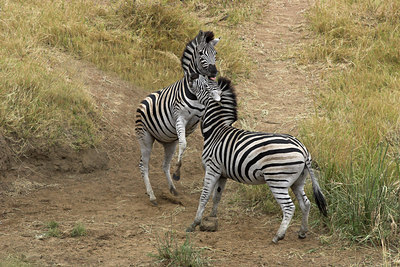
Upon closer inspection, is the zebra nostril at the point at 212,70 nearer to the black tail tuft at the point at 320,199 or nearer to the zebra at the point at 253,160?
the zebra at the point at 253,160

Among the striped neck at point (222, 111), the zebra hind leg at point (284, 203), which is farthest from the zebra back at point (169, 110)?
the zebra hind leg at point (284, 203)

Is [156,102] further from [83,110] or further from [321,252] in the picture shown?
[321,252]

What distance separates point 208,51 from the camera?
24.6 ft

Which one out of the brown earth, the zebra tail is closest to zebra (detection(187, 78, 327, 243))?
the zebra tail

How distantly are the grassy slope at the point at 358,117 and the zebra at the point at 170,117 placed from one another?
1.70 metres

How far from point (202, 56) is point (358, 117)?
99.6 inches

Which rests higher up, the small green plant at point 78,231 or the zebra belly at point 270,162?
the zebra belly at point 270,162

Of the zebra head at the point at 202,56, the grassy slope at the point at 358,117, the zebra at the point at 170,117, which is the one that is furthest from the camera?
the zebra head at the point at 202,56

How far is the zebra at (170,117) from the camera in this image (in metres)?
6.96

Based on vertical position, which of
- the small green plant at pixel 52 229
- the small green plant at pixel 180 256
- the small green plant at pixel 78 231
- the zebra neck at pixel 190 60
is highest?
the zebra neck at pixel 190 60

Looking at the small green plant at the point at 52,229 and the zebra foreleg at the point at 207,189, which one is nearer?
the small green plant at the point at 52,229

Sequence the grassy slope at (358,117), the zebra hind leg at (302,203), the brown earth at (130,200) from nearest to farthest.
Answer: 1. the brown earth at (130,200)
2. the grassy slope at (358,117)
3. the zebra hind leg at (302,203)

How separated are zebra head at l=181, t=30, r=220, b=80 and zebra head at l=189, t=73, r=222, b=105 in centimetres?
70

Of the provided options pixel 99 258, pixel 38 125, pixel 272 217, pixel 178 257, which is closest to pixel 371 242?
pixel 272 217
